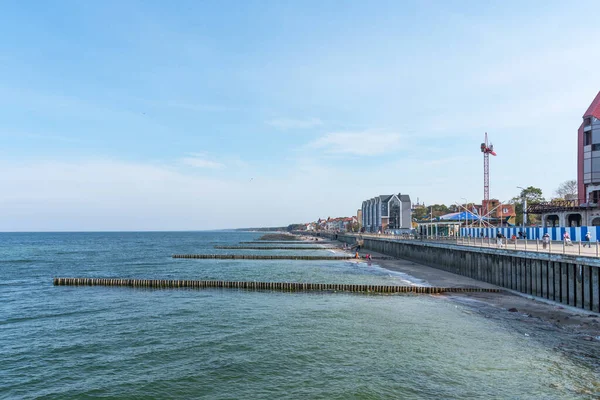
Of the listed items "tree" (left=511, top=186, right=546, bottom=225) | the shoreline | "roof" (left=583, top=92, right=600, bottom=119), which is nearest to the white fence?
the shoreline

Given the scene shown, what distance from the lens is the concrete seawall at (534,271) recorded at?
88.5ft

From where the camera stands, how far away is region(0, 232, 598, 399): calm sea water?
16.7m

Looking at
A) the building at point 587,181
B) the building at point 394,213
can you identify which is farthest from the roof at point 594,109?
the building at point 394,213

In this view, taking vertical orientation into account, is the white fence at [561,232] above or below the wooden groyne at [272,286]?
above

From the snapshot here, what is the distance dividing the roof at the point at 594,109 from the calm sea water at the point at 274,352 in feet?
150

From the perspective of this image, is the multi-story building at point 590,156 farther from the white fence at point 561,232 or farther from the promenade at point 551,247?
the promenade at point 551,247

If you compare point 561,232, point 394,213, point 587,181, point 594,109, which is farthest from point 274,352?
point 394,213

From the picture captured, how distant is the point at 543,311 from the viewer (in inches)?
1106

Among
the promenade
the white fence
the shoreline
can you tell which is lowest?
the shoreline

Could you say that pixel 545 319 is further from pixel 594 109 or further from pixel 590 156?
pixel 594 109

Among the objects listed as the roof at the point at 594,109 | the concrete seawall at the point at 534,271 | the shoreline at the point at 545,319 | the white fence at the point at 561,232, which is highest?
the roof at the point at 594,109

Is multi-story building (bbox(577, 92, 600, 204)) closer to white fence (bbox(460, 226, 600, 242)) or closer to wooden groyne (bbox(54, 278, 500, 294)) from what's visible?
white fence (bbox(460, 226, 600, 242))

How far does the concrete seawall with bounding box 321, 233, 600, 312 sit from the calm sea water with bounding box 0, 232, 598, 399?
285 inches

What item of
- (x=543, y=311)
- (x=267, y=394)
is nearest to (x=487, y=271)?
(x=543, y=311)
